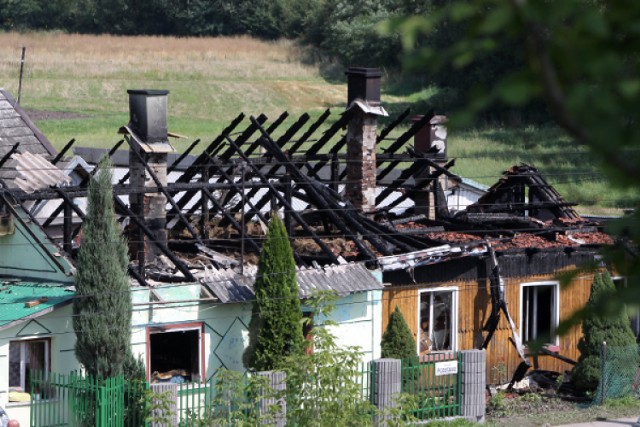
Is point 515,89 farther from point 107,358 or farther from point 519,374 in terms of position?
point 519,374

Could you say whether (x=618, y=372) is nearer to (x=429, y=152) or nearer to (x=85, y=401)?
(x=429, y=152)

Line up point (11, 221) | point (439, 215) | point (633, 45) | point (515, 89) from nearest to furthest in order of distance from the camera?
point (515, 89), point (633, 45), point (11, 221), point (439, 215)

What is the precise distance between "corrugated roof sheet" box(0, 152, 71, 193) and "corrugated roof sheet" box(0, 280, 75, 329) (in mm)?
1869

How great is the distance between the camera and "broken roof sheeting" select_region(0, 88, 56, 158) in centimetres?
2405

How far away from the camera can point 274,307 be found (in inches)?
699

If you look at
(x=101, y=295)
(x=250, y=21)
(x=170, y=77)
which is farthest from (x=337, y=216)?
(x=250, y=21)

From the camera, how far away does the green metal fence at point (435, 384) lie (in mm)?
19281

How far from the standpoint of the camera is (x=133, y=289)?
57.9 feet

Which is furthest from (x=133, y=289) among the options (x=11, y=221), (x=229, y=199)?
(x=229, y=199)

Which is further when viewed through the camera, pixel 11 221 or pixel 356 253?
pixel 356 253

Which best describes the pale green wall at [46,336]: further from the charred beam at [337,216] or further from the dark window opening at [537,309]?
the dark window opening at [537,309]

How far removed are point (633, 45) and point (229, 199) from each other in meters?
21.7

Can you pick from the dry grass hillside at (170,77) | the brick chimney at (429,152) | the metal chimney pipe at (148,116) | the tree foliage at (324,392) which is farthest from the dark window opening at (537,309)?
the dry grass hillside at (170,77)

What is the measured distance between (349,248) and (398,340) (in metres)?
2.78
